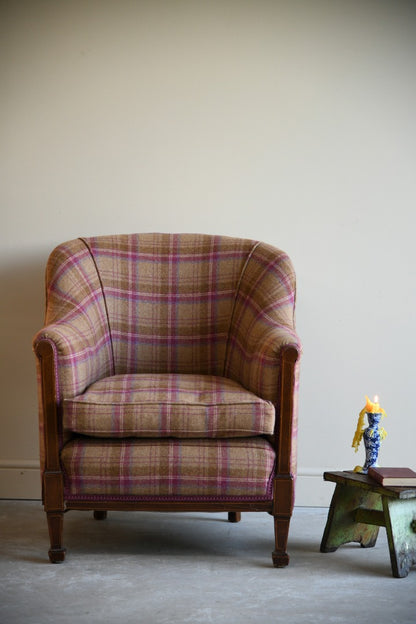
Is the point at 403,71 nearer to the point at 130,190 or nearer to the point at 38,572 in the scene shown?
the point at 130,190

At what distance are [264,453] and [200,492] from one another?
0.74 feet

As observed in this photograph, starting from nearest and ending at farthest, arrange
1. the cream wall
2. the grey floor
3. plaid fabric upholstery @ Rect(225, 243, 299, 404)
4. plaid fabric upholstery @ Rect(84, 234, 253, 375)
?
the grey floor, plaid fabric upholstery @ Rect(225, 243, 299, 404), plaid fabric upholstery @ Rect(84, 234, 253, 375), the cream wall

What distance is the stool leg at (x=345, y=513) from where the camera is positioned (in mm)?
2377

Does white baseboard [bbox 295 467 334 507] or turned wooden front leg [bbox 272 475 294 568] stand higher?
turned wooden front leg [bbox 272 475 294 568]

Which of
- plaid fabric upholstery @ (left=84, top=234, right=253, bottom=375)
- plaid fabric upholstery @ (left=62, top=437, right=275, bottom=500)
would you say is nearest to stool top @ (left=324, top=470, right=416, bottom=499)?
plaid fabric upholstery @ (left=62, top=437, right=275, bottom=500)

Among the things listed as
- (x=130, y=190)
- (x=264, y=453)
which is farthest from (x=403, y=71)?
(x=264, y=453)

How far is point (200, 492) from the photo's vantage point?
222 centimetres

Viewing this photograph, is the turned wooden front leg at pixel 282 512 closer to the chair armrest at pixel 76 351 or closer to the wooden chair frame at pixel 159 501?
the wooden chair frame at pixel 159 501

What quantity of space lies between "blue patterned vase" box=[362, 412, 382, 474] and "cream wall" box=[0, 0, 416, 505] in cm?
64

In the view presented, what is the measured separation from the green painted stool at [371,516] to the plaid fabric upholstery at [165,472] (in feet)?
0.99

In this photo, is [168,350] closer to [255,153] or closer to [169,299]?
[169,299]

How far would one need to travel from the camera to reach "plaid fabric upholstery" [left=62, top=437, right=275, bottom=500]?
2.22 meters

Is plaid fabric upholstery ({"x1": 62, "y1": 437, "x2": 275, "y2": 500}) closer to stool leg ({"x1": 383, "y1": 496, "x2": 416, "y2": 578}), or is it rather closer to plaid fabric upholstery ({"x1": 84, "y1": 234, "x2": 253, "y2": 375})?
stool leg ({"x1": 383, "y1": 496, "x2": 416, "y2": 578})

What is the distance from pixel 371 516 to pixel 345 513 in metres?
0.09
